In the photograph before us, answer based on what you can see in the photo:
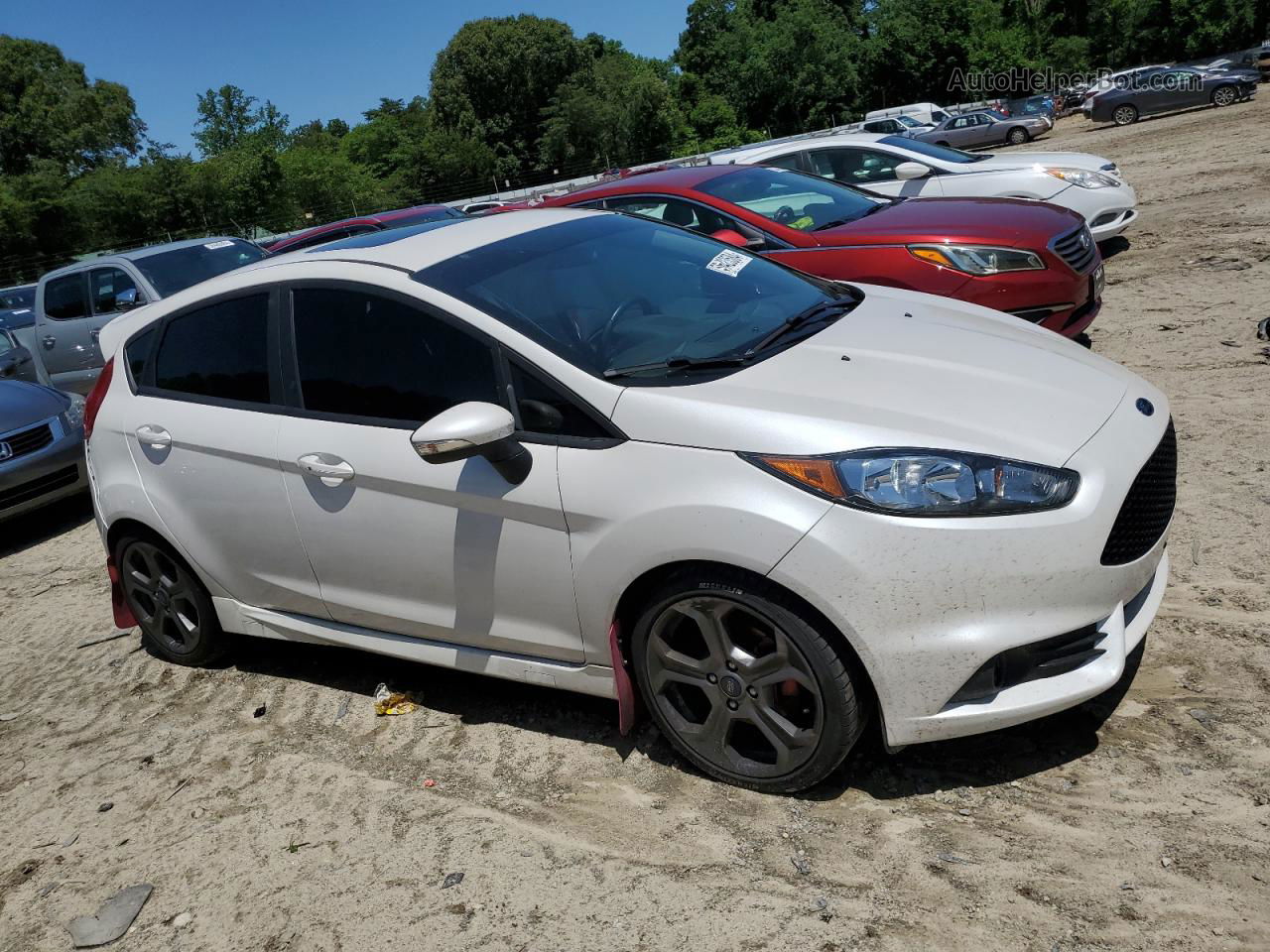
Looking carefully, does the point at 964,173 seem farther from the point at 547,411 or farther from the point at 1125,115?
the point at 1125,115

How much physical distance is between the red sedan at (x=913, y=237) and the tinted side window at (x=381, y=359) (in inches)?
120

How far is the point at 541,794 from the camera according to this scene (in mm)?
3436

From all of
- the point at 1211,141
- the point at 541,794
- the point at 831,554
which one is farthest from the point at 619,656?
the point at 1211,141

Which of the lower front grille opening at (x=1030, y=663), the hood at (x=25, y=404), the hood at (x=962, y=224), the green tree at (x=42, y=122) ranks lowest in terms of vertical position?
the lower front grille opening at (x=1030, y=663)

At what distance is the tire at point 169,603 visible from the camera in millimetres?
4520

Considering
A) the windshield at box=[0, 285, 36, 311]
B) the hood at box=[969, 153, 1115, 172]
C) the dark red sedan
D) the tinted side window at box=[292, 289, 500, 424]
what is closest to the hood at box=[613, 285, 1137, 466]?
the tinted side window at box=[292, 289, 500, 424]

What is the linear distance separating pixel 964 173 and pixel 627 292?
304 inches

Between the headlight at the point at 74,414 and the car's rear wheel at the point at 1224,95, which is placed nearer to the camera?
the headlight at the point at 74,414

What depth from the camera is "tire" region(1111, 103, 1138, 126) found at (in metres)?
32.3

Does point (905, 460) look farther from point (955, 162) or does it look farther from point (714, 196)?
point (955, 162)

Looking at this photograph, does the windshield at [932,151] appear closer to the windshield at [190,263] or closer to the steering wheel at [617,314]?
the windshield at [190,263]

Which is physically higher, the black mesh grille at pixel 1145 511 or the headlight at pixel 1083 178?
the headlight at pixel 1083 178

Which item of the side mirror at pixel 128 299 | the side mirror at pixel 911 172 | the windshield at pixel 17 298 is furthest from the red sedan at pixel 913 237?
the windshield at pixel 17 298

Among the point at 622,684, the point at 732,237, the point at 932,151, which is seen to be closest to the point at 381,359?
the point at 622,684
